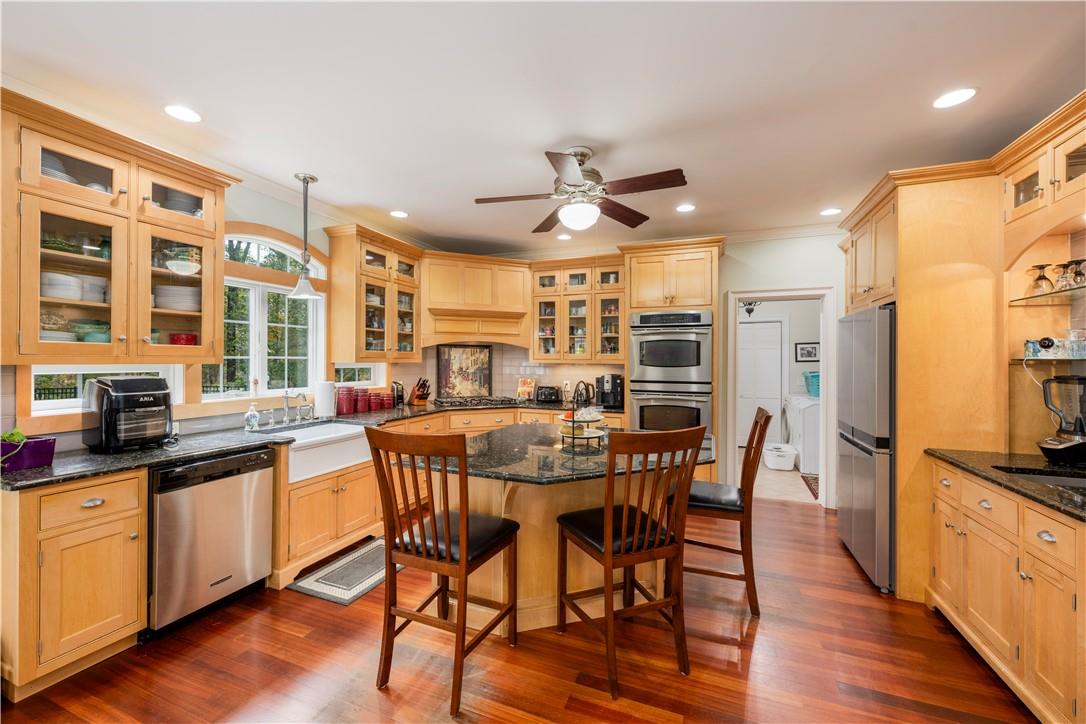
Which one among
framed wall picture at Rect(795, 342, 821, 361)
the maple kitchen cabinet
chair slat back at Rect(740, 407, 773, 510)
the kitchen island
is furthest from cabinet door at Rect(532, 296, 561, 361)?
framed wall picture at Rect(795, 342, 821, 361)

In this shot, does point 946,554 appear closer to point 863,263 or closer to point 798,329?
point 863,263

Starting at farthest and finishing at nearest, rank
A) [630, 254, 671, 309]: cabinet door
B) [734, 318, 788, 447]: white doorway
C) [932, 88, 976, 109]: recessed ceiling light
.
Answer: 1. [734, 318, 788, 447]: white doorway
2. [630, 254, 671, 309]: cabinet door
3. [932, 88, 976, 109]: recessed ceiling light

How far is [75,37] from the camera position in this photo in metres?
1.85

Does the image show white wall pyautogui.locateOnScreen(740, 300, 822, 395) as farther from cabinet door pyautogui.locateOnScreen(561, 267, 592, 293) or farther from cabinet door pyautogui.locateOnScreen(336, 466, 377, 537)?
cabinet door pyautogui.locateOnScreen(336, 466, 377, 537)

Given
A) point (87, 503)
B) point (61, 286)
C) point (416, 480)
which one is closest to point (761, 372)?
point (416, 480)

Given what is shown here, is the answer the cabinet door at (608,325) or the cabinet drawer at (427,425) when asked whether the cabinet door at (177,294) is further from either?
the cabinet door at (608,325)

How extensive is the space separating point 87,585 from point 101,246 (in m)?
1.63

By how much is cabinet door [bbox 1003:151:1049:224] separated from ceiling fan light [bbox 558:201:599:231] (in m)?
2.14

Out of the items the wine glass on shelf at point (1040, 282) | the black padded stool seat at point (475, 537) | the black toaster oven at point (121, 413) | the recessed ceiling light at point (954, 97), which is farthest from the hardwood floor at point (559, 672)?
the recessed ceiling light at point (954, 97)

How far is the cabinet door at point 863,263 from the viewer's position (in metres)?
3.12

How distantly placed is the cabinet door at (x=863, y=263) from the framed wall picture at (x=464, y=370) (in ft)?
12.3

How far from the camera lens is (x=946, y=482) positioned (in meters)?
2.46

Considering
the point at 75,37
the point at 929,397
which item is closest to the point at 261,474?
the point at 75,37

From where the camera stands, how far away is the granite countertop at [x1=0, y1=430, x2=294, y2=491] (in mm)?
1872
